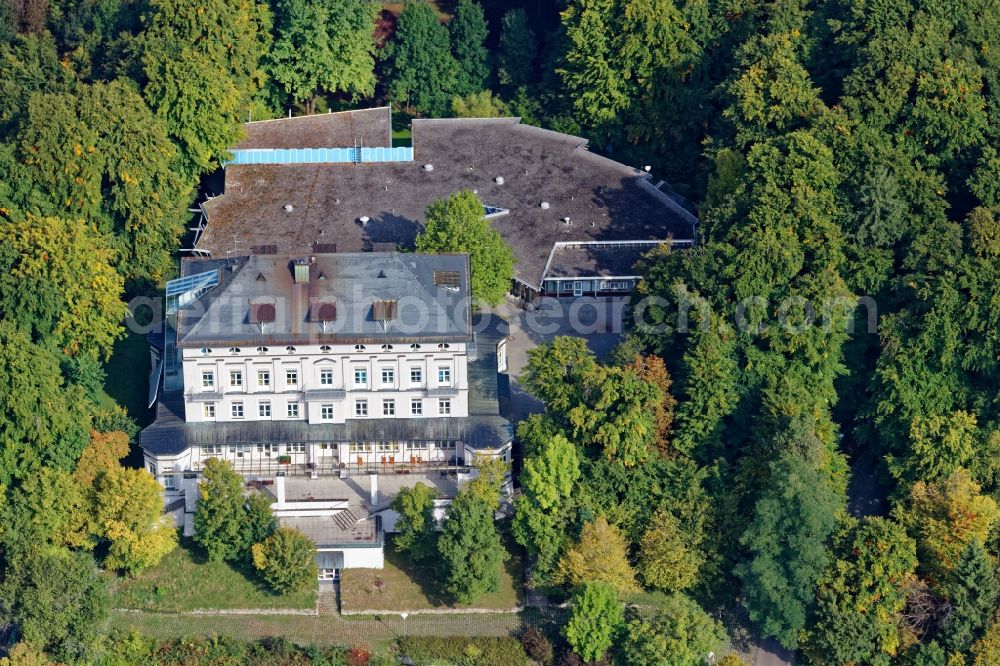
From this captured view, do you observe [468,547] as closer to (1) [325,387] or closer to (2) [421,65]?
(1) [325,387]

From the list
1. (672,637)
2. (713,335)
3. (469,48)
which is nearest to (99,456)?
(672,637)

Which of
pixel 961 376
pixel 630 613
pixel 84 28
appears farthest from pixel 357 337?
pixel 84 28

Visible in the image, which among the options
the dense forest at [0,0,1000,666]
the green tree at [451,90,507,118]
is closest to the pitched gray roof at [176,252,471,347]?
the dense forest at [0,0,1000,666]

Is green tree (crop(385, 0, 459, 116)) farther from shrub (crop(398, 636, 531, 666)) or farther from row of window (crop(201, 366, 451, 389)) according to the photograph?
shrub (crop(398, 636, 531, 666))

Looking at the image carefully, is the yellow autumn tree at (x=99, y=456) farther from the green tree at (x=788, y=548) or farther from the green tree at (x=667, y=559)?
the green tree at (x=788, y=548)

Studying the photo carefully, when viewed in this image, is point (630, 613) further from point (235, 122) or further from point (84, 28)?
point (84, 28)

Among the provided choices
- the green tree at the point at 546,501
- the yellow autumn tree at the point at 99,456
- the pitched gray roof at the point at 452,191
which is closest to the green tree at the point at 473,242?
the pitched gray roof at the point at 452,191

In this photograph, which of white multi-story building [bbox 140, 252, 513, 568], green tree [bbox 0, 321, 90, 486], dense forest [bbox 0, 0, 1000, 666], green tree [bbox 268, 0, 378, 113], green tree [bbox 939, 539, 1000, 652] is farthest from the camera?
green tree [bbox 268, 0, 378, 113]
